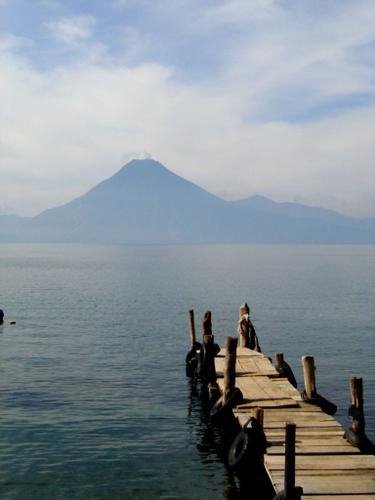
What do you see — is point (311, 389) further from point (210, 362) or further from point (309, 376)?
point (210, 362)

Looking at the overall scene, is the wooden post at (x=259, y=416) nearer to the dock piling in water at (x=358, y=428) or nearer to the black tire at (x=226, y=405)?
the dock piling in water at (x=358, y=428)

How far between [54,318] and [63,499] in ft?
144

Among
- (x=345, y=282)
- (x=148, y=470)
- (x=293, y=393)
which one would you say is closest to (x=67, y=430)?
(x=148, y=470)

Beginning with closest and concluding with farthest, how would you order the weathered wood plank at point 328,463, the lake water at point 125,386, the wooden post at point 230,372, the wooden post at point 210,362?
the weathered wood plank at point 328,463
the lake water at point 125,386
the wooden post at point 230,372
the wooden post at point 210,362

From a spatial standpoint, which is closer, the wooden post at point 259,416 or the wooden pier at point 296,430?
the wooden pier at point 296,430

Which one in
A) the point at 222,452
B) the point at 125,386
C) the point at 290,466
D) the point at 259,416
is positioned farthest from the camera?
the point at 125,386

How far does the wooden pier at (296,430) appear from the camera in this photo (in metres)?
14.9

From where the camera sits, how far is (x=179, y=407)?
2858cm

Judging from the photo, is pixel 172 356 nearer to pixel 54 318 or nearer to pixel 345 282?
pixel 54 318

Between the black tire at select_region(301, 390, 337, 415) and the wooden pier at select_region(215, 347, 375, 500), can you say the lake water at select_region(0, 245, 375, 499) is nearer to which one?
the wooden pier at select_region(215, 347, 375, 500)

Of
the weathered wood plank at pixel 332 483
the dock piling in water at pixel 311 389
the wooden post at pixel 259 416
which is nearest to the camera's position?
the weathered wood plank at pixel 332 483

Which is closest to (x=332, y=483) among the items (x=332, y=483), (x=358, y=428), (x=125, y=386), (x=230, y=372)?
(x=332, y=483)

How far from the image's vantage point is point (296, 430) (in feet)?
64.5

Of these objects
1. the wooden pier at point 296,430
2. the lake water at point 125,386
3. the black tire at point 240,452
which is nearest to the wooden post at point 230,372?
the wooden pier at point 296,430
